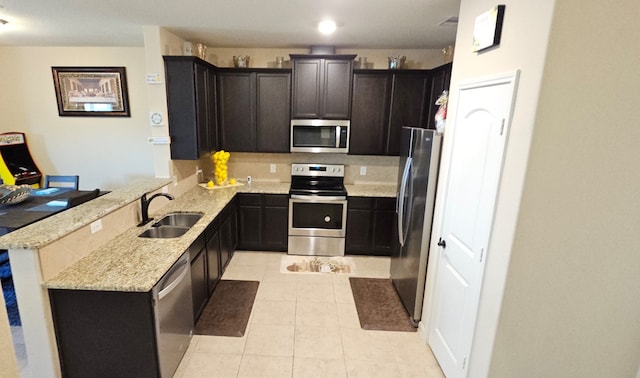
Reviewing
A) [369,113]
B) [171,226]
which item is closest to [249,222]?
[171,226]

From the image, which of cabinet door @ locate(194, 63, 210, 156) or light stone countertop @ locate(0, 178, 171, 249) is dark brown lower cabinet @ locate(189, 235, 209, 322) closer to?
light stone countertop @ locate(0, 178, 171, 249)

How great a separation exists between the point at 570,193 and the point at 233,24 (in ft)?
9.99

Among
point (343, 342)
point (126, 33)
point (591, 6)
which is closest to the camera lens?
point (591, 6)

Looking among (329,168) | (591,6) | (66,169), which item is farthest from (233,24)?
(66,169)

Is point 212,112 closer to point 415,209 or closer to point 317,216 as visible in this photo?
point 317,216

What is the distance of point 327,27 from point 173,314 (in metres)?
2.84

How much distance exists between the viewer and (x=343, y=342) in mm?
2525

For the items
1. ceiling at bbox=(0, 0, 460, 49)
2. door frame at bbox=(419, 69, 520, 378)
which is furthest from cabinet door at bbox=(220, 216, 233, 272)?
door frame at bbox=(419, 69, 520, 378)

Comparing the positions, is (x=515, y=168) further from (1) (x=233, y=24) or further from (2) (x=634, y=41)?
(1) (x=233, y=24)

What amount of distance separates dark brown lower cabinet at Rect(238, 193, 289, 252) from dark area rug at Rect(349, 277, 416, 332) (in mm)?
1131

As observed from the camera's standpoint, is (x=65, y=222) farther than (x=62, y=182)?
No

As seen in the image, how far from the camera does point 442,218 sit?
2.33 m

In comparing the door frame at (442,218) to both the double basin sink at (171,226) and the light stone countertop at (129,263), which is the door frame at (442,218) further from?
the double basin sink at (171,226)

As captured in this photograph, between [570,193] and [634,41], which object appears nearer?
[634,41]
